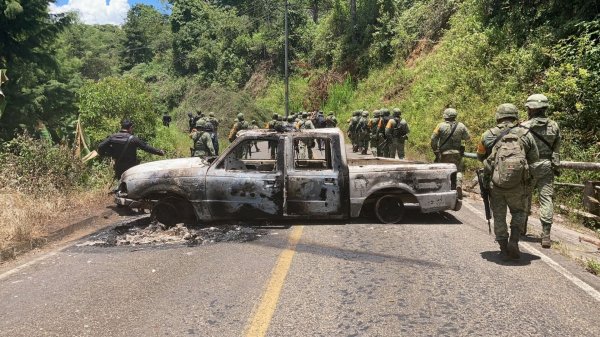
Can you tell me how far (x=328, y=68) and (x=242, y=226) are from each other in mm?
35867

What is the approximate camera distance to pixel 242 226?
7801 mm

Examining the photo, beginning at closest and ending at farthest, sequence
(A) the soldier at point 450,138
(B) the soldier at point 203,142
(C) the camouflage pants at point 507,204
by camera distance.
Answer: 1. (C) the camouflage pants at point 507,204
2. (A) the soldier at point 450,138
3. (B) the soldier at point 203,142

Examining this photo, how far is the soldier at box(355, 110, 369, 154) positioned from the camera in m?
19.4

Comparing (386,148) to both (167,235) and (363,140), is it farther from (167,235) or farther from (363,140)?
(167,235)

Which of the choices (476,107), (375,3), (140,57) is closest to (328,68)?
(375,3)

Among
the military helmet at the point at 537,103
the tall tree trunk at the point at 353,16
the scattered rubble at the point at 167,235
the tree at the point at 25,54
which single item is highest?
the tall tree trunk at the point at 353,16

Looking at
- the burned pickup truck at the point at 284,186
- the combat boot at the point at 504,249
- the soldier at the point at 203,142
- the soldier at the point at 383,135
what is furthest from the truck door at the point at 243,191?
the soldier at the point at 383,135

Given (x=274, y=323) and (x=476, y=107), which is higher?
(x=476, y=107)

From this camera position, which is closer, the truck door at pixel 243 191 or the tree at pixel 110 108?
the truck door at pixel 243 191

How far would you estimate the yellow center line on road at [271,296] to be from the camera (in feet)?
Answer: 13.2

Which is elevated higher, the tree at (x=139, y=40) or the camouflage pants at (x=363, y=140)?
the tree at (x=139, y=40)

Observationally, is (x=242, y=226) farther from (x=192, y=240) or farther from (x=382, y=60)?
(x=382, y=60)

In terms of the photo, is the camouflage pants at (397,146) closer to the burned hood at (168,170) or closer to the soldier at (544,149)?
the burned hood at (168,170)

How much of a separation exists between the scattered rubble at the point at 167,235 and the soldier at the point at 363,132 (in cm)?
1239
